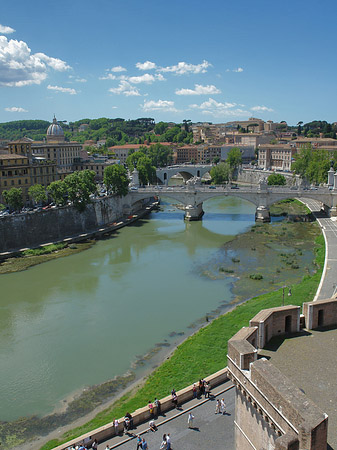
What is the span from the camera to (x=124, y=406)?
10625mm

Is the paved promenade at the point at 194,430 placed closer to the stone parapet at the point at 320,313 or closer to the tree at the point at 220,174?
the stone parapet at the point at 320,313

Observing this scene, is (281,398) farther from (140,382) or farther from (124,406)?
(140,382)

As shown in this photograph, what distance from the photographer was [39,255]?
24.5 m

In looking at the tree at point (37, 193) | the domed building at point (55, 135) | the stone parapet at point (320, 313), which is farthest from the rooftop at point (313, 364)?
the domed building at point (55, 135)

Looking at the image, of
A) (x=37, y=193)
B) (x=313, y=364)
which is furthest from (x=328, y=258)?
(x=37, y=193)

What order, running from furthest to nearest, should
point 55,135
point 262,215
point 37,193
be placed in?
point 55,135, point 262,215, point 37,193

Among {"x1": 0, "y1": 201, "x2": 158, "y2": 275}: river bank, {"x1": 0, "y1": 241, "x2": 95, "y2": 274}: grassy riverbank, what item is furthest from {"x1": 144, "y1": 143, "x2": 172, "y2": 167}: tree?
{"x1": 0, "y1": 241, "x2": 95, "y2": 274}: grassy riverbank

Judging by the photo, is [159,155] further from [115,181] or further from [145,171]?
[115,181]

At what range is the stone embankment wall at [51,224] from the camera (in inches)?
985

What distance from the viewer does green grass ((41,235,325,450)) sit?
34.2ft

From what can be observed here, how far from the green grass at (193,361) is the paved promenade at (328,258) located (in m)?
0.45

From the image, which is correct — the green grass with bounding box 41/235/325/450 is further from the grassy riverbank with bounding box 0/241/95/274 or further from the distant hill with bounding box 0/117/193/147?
the distant hill with bounding box 0/117/193/147

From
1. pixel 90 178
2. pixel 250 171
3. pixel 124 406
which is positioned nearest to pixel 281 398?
pixel 124 406

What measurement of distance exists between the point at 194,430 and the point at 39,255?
57.1 feet
